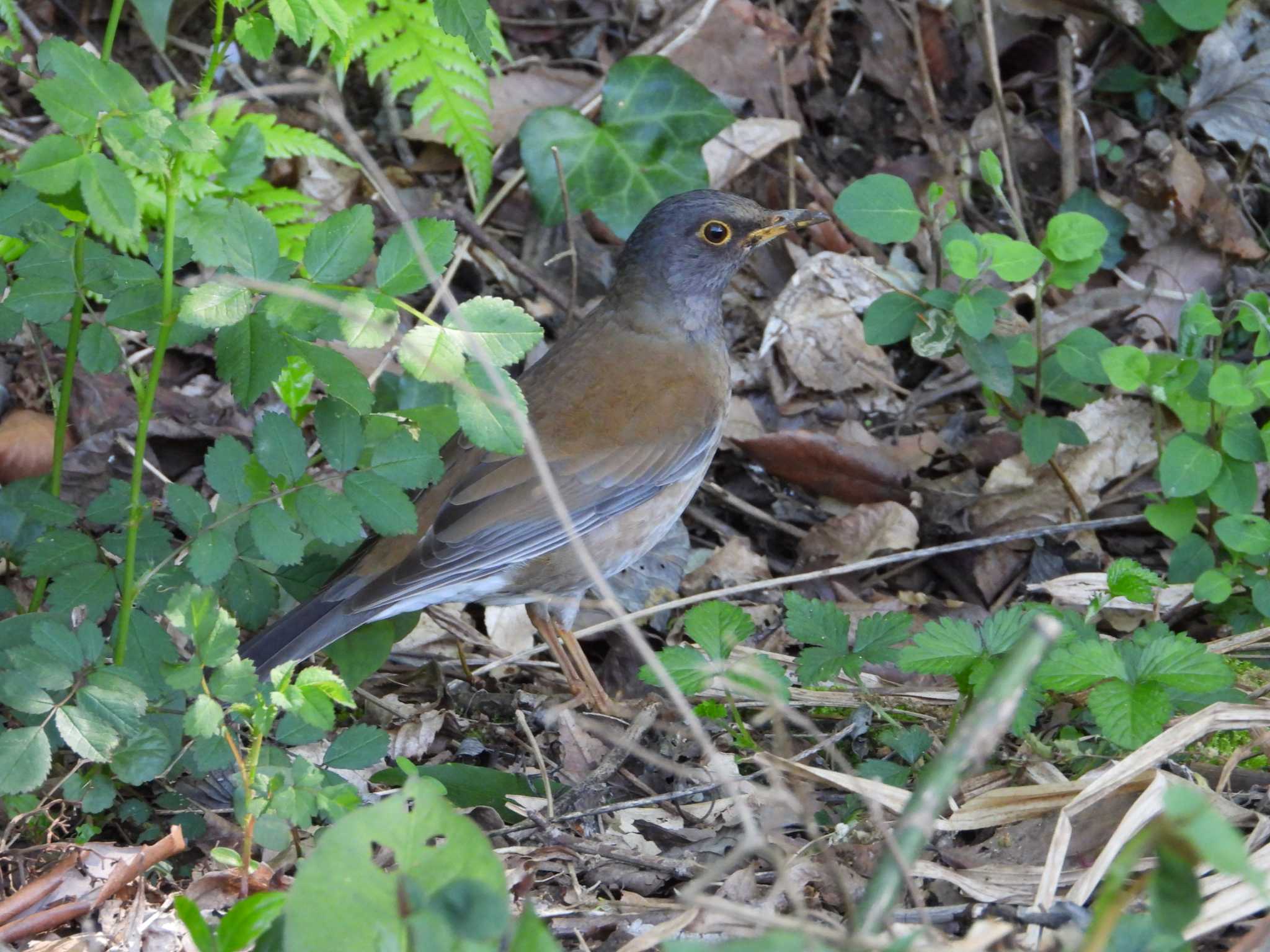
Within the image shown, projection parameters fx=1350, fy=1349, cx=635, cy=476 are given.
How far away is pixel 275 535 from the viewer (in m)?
3.10

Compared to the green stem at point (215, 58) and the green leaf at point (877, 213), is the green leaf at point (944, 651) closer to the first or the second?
the green leaf at point (877, 213)

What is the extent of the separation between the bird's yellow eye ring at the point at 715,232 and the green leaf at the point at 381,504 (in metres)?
2.27

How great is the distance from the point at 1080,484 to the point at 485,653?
243cm

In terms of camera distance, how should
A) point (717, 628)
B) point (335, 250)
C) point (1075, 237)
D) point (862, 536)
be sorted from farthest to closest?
1. point (862, 536)
2. point (1075, 237)
3. point (717, 628)
4. point (335, 250)

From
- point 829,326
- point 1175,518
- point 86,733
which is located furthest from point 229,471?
point 829,326

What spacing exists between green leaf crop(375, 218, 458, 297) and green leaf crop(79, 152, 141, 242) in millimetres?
525

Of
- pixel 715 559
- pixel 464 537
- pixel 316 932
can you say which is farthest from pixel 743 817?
pixel 715 559

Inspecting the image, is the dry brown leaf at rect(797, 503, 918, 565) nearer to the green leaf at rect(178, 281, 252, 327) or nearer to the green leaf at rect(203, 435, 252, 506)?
the green leaf at rect(203, 435, 252, 506)

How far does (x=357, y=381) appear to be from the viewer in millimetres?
3014

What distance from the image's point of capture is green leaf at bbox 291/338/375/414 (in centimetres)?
299

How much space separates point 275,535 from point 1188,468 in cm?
281

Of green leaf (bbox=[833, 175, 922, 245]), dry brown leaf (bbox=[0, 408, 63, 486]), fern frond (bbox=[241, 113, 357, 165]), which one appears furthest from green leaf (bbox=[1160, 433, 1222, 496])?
dry brown leaf (bbox=[0, 408, 63, 486])

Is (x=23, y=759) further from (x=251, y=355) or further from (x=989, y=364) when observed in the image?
(x=989, y=364)

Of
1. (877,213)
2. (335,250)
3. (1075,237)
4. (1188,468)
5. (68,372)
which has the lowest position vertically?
(1188,468)
